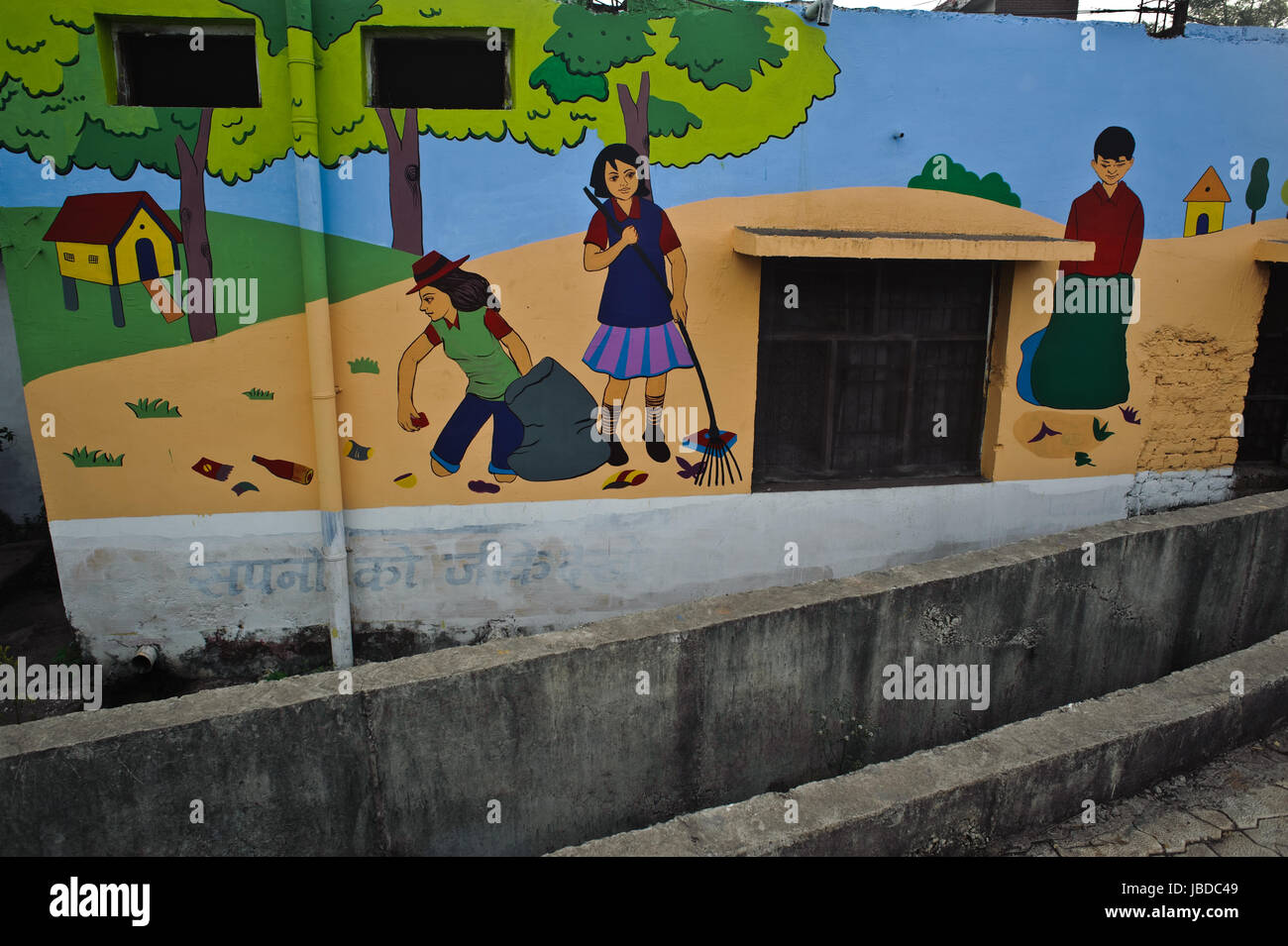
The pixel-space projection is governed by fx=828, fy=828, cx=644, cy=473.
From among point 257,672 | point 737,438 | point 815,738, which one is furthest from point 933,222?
point 257,672

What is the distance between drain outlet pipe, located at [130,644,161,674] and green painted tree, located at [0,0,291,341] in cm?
240

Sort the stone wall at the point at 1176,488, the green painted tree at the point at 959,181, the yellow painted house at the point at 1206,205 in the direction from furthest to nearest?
the stone wall at the point at 1176,488
the yellow painted house at the point at 1206,205
the green painted tree at the point at 959,181

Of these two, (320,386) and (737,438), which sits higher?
(320,386)

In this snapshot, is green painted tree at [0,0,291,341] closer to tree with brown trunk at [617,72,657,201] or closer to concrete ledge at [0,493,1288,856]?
tree with brown trunk at [617,72,657,201]

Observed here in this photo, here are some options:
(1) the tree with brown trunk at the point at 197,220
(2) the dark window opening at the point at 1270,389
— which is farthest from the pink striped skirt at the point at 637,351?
(2) the dark window opening at the point at 1270,389

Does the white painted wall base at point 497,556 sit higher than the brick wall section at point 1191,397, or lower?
lower

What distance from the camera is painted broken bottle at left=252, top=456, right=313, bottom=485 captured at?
195 inches

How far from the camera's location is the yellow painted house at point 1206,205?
5.75 meters

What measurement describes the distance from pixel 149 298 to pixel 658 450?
3103 mm

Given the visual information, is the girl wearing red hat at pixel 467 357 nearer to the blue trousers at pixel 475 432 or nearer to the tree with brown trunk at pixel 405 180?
the blue trousers at pixel 475 432

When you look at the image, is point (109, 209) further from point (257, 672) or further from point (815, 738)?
point (815, 738)

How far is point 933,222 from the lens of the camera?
211 inches

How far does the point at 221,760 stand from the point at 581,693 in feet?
4.34

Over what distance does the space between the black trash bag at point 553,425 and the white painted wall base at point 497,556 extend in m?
0.27
